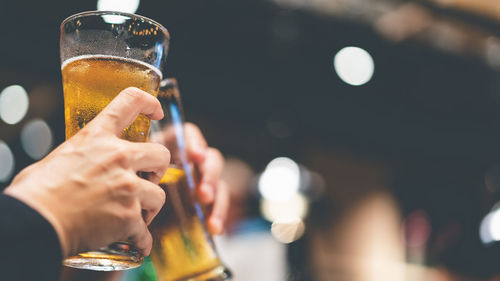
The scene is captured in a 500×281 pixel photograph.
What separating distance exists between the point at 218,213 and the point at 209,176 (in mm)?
115

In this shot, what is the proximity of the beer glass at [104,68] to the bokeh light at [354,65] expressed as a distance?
3.86m

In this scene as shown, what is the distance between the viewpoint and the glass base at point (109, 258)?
2.46 feet

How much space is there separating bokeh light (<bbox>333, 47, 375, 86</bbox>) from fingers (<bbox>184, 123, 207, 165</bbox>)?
11.1 feet

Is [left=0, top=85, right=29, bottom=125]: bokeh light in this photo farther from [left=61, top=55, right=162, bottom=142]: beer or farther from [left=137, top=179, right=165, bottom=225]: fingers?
[left=137, top=179, right=165, bottom=225]: fingers

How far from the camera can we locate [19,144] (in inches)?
284

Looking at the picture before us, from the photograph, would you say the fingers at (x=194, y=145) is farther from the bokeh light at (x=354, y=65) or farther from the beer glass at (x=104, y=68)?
the bokeh light at (x=354, y=65)

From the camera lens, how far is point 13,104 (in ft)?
20.8

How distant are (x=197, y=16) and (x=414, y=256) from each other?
5431 mm

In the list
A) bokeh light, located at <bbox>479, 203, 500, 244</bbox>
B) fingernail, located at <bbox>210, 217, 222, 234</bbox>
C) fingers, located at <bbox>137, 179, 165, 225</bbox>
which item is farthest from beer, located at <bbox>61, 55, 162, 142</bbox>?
bokeh light, located at <bbox>479, 203, 500, 244</bbox>

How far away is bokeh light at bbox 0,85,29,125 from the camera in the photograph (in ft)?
19.7

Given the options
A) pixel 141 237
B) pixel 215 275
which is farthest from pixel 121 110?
pixel 215 275

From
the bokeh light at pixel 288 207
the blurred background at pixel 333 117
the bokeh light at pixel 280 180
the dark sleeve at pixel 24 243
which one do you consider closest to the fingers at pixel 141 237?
the dark sleeve at pixel 24 243

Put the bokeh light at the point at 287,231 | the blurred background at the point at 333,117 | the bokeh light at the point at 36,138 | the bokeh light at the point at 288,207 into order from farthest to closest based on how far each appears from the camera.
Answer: the bokeh light at the point at 288,207
the bokeh light at the point at 36,138
the blurred background at the point at 333,117
the bokeh light at the point at 287,231

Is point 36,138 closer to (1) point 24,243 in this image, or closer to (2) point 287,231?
(2) point 287,231
